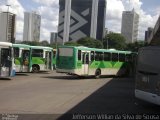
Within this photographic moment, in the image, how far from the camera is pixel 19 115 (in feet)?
37.9

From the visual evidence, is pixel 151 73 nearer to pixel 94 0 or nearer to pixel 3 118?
pixel 3 118

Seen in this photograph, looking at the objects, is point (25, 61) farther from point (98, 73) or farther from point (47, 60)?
point (98, 73)

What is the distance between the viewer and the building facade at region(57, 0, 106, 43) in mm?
160250

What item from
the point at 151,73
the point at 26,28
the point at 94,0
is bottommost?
the point at 151,73

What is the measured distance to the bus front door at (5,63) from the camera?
25.1 metres

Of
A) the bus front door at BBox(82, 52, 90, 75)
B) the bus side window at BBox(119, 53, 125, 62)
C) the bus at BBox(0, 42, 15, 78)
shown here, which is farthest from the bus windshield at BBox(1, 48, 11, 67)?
the bus side window at BBox(119, 53, 125, 62)

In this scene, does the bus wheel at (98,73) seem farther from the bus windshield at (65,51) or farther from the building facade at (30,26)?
the building facade at (30,26)

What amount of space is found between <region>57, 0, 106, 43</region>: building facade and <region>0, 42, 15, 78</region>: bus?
435 feet

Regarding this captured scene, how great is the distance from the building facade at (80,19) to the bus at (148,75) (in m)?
144

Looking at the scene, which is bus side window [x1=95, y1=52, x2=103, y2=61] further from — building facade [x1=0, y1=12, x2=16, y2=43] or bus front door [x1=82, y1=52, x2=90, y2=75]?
building facade [x1=0, y1=12, x2=16, y2=43]

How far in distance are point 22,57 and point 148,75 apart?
20133mm

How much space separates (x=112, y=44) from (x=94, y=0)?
4449 cm

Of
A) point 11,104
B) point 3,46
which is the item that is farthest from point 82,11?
point 11,104

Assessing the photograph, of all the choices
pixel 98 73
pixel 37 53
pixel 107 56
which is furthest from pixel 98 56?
pixel 37 53
